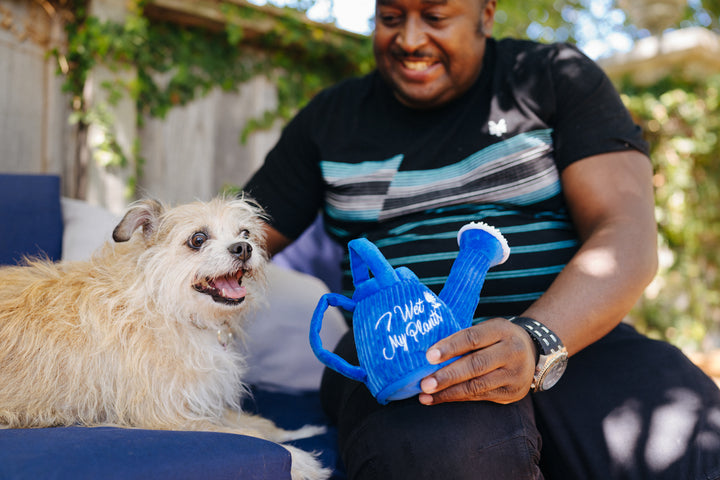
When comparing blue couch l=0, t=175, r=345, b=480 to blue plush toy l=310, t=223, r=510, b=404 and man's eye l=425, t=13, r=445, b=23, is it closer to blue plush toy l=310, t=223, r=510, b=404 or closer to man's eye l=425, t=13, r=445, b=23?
blue plush toy l=310, t=223, r=510, b=404

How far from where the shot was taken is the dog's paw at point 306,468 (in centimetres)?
150

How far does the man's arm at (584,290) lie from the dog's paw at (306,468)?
0.51m

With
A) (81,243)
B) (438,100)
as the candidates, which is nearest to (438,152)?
(438,100)

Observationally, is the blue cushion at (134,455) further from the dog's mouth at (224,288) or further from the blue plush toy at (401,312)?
the dog's mouth at (224,288)


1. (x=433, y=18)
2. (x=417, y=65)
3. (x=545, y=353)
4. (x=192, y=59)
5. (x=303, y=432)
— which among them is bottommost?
(x=303, y=432)

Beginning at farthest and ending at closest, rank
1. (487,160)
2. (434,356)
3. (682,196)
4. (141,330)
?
(682,196), (487,160), (141,330), (434,356)

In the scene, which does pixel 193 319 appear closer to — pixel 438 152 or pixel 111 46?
pixel 438 152

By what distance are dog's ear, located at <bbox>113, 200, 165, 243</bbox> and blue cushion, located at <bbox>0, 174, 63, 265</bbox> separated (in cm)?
66

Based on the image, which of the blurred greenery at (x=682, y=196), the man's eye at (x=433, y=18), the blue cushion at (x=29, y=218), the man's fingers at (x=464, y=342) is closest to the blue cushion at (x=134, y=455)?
the man's fingers at (x=464, y=342)

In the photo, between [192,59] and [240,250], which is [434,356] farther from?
[192,59]

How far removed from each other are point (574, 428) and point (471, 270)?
2.14ft

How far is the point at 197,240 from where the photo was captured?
1767 mm

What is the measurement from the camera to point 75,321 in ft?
5.15

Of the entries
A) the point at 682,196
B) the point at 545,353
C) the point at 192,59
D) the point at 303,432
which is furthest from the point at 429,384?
the point at 682,196
